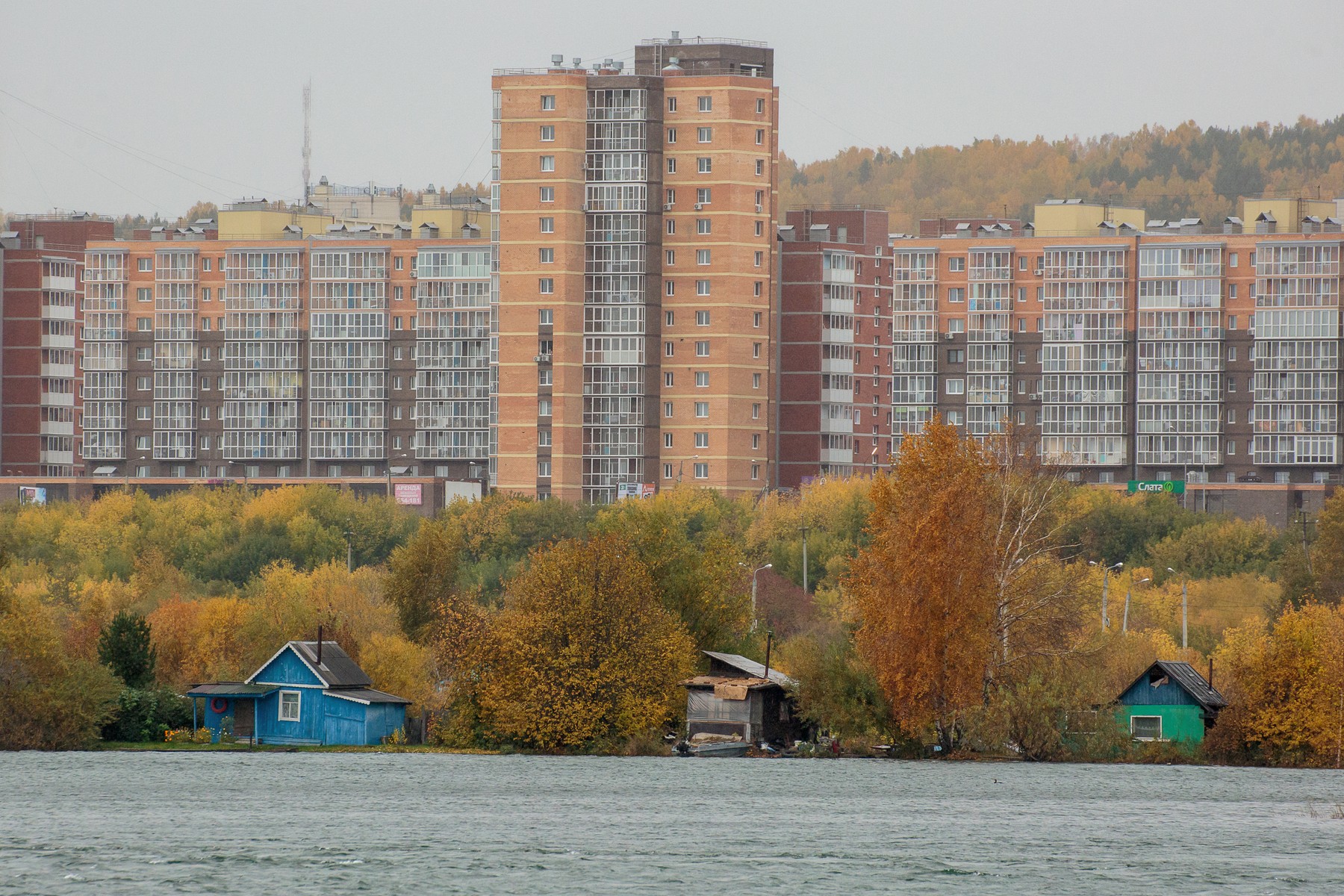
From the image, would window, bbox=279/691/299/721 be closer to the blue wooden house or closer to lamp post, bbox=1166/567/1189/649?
the blue wooden house

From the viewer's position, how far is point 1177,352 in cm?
18875

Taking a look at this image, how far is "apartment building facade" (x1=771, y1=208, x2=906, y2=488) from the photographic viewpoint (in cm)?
17825

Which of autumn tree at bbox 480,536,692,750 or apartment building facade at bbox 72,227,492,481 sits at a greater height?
apartment building facade at bbox 72,227,492,481

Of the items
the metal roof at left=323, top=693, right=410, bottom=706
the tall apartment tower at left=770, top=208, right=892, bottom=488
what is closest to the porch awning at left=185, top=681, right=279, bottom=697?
the metal roof at left=323, top=693, right=410, bottom=706

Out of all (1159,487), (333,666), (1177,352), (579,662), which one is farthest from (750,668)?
(1177,352)

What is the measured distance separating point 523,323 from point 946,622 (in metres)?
87.5

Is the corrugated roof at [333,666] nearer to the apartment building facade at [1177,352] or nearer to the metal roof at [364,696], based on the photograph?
the metal roof at [364,696]

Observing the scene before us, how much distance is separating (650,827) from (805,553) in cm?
7453

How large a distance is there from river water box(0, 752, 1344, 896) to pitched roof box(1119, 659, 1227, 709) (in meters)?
4.14

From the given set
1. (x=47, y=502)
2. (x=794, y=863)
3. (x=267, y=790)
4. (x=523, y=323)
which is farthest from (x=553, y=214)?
(x=794, y=863)

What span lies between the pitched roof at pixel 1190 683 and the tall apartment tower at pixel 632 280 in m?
77.3

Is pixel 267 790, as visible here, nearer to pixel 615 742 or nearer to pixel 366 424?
pixel 615 742

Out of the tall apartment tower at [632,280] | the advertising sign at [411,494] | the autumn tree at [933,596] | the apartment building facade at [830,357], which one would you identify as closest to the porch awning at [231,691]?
the autumn tree at [933,596]

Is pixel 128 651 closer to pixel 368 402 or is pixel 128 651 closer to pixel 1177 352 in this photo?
pixel 368 402
